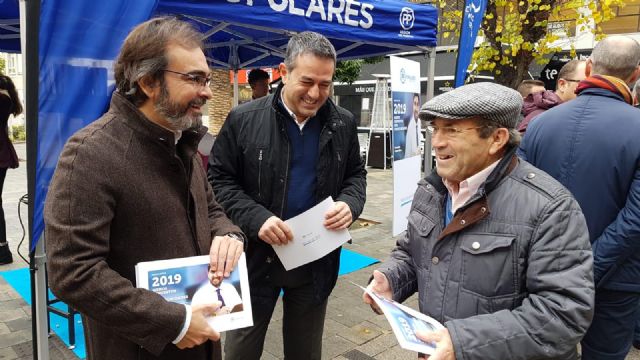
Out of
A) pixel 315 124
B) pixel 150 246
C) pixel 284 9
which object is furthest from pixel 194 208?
pixel 284 9

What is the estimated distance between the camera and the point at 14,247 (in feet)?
18.5

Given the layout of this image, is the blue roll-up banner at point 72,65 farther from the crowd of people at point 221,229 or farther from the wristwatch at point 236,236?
the wristwatch at point 236,236

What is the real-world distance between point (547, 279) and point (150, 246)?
3.77ft

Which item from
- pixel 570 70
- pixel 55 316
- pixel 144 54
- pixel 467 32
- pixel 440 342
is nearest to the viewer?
pixel 440 342

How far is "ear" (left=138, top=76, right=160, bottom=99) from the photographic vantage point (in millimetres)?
1387

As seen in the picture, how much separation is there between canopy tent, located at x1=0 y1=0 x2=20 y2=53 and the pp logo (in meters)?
3.40

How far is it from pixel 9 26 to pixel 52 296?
118 inches

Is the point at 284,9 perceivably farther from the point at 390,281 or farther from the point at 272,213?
the point at 390,281

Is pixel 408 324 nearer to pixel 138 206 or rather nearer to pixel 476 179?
pixel 476 179

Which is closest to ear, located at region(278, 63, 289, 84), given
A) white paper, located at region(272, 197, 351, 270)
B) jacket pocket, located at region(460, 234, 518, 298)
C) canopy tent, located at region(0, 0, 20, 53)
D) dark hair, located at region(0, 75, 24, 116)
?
white paper, located at region(272, 197, 351, 270)

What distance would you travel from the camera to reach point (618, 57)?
228 centimetres

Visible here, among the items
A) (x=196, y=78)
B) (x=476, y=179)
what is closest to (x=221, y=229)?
(x=196, y=78)

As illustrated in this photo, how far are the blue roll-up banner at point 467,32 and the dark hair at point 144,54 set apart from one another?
4054mm

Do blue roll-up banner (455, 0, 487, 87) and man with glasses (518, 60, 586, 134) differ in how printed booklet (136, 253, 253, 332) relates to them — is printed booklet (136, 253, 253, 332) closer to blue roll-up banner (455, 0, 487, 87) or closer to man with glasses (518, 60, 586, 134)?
man with glasses (518, 60, 586, 134)
